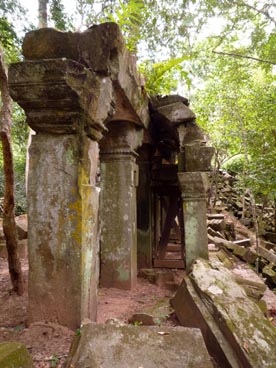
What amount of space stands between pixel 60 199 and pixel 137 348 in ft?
4.28

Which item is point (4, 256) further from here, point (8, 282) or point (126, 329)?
point (126, 329)

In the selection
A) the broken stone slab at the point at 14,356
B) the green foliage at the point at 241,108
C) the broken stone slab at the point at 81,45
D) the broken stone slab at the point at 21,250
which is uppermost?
the green foliage at the point at 241,108

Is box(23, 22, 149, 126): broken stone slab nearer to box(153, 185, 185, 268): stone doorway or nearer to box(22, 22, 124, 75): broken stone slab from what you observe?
box(22, 22, 124, 75): broken stone slab

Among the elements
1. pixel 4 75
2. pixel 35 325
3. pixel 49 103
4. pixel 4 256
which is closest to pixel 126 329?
pixel 35 325

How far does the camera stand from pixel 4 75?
394 cm

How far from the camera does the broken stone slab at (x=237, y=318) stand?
6.87 ft

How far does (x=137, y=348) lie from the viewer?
6.25 ft

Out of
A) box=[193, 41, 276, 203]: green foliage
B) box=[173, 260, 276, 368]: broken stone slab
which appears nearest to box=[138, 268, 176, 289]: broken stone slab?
box=[173, 260, 276, 368]: broken stone slab

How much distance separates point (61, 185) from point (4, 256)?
18.8 ft

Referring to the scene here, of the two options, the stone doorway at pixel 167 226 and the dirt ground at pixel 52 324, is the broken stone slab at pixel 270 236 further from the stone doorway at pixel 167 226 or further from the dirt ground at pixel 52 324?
the dirt ground at pixel 52 324

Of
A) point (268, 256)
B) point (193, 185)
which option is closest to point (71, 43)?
point (193, 185)

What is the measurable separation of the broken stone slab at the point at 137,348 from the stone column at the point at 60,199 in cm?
49

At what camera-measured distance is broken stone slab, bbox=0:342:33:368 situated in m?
1.48

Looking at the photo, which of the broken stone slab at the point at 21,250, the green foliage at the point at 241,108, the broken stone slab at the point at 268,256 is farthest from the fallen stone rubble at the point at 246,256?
the broken stone slab at the point at 21,250
